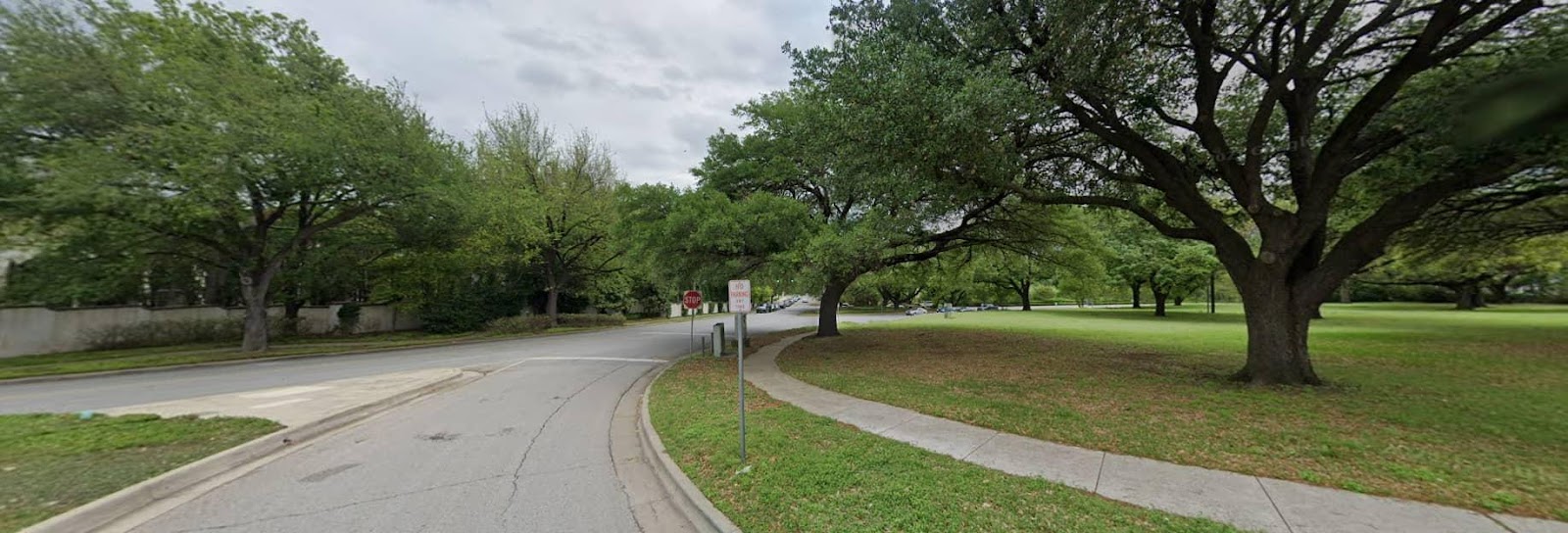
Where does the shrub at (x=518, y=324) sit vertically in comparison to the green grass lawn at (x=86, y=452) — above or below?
above

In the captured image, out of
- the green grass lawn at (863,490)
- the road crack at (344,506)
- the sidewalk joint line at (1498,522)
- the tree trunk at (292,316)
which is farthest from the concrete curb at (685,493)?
the tree trunk at (292,316)

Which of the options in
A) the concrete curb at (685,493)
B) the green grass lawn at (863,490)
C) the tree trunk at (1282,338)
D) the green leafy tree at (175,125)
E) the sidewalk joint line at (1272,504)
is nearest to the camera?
the sidewalk joint line at (1272,504)

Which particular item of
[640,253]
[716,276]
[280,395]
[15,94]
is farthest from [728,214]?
[15,94]

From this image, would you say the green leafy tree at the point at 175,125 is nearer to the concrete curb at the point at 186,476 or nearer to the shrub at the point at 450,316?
the shrub at the point at 450,316

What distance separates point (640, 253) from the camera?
1795cm

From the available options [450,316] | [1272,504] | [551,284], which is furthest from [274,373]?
[1272,504]

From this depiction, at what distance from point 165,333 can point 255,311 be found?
21.2ft

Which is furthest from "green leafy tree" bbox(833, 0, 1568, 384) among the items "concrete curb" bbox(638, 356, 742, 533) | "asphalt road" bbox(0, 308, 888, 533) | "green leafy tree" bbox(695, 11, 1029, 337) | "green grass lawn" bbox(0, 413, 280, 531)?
"green grass lawn" bbox(0, 413, 280, 531)

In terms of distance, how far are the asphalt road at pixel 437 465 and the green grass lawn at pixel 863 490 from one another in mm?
1044

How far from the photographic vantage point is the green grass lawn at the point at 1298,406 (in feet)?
19.2

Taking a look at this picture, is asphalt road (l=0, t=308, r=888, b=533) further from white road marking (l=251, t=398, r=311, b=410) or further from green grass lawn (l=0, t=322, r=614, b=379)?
green grass lawn (l=0, t=322, r=614, b=379)

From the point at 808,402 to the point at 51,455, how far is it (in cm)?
928

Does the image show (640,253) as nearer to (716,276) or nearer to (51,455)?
(716,276)

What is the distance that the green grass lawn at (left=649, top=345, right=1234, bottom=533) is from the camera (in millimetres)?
4824
